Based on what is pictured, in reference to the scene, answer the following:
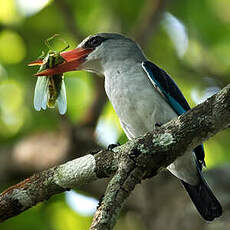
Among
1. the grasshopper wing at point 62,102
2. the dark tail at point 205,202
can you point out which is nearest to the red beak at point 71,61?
the grasshopper wing at point 62,102

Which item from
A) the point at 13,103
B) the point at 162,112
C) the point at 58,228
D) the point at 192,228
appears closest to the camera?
the point at 162,112

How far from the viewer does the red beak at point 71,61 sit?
14.6ft

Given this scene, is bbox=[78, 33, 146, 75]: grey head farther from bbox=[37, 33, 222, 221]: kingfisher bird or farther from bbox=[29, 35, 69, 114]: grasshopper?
bbox=[29, 35, 69, 114]: grasshopper

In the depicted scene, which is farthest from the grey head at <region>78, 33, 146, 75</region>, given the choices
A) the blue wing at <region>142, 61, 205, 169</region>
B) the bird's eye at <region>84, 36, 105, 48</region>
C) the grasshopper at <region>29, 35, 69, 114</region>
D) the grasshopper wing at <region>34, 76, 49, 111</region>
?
the grasshopper wing at <region>34, 76, 49, 111</region>

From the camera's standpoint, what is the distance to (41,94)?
4.29m

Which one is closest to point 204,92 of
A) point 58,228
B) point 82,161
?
point 58,228

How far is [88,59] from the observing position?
486 centimetres

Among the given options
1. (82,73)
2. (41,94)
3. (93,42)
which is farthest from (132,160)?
(82,73)

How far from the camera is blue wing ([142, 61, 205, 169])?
4.44 metres

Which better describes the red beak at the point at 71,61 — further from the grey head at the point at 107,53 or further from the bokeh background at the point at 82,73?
the bokeh background at the point at 82,73

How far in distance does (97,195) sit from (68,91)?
77.7 inches

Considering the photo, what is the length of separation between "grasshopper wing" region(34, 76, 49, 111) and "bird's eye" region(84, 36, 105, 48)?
2.39 feet

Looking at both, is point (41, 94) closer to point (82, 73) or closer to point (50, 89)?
point (50, 89)

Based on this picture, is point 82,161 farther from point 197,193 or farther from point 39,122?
point 39,122
